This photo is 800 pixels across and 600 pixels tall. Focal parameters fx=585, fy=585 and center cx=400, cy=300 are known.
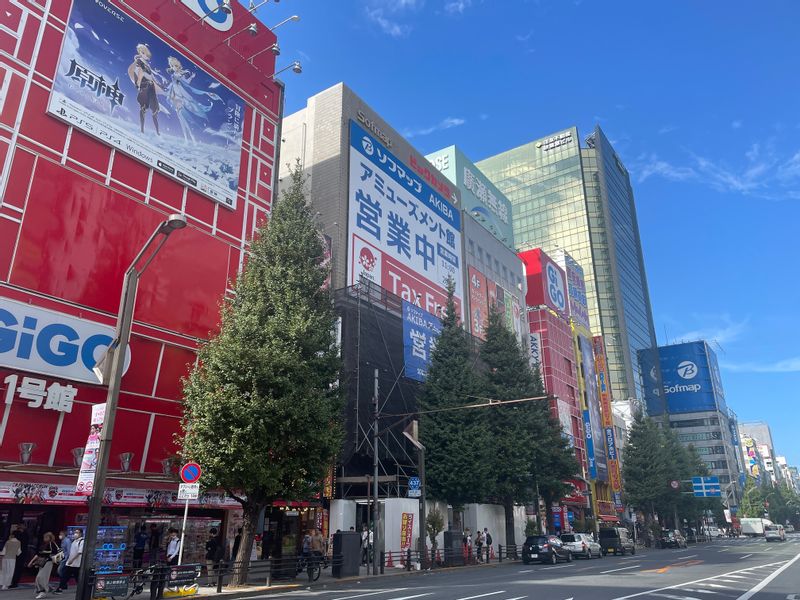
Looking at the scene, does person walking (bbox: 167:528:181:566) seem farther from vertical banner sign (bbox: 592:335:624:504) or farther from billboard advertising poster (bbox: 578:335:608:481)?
vertical banner sign (bbox: 592:335:624:504)

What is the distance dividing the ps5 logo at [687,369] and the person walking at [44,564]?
126 meters

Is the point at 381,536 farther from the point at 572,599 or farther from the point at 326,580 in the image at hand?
the point at 572,599

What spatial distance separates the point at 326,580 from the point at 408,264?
74.8 ft

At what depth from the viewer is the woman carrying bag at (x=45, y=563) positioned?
Answer: 13.5 metres

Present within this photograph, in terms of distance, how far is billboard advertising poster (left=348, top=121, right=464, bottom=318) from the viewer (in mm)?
34750

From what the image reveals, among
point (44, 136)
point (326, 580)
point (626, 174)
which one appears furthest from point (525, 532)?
point (626, 174)

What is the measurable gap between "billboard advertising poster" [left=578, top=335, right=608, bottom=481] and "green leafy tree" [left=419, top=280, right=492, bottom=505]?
3670 centimetres

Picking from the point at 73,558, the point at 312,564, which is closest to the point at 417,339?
the point at 312,564

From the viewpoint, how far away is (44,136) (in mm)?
18609

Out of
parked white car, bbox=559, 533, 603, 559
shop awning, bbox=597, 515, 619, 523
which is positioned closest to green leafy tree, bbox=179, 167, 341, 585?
parked white car, bbox=559, 533, 603, 559

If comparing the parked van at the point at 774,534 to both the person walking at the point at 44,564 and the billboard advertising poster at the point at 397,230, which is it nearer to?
the billboard advertising poster at the point at 397,230

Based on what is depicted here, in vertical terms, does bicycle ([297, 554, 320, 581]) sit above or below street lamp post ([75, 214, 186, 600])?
below

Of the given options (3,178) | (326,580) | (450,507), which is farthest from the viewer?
(450,507)

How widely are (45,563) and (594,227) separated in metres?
122
